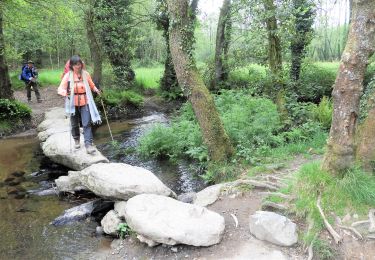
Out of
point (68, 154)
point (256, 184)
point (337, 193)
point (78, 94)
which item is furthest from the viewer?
point (68, 154)

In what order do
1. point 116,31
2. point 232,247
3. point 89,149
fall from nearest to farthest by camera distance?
1. point 232,247
2. point 89,149
3. point 116,31

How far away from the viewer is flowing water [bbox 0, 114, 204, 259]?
5910 millimetres

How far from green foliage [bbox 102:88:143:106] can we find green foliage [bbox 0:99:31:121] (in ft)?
12.6

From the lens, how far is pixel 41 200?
7.84 m

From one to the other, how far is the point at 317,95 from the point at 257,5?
8.81m

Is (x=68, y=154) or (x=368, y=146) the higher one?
(x=368, y=146)

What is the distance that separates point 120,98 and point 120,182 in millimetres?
12059

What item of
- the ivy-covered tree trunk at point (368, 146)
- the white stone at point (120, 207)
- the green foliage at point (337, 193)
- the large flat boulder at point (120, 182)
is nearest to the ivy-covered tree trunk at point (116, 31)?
the large flat boulder at point (120, 182)

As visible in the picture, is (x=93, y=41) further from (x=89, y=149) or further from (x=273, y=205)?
(x=273, y=205)

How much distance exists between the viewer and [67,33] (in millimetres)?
18203

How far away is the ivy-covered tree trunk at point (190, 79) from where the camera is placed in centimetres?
720

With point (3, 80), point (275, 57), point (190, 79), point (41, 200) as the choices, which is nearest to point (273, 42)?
point (275, 57)

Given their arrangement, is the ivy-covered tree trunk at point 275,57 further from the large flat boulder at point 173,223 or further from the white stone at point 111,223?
the white stone at point 111,223

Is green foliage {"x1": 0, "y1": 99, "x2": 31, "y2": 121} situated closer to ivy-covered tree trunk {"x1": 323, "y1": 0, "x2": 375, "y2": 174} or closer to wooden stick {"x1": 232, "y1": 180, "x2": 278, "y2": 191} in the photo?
wooden stick {"x1": 232, "y1": 180, "x2": 278, "y2": 191}
